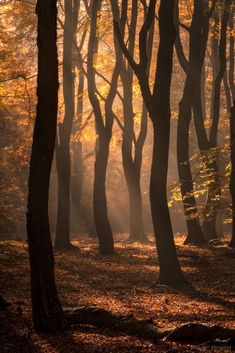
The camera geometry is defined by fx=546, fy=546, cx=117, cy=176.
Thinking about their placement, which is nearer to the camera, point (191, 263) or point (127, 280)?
point (127, 280)

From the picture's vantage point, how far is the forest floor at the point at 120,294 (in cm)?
742

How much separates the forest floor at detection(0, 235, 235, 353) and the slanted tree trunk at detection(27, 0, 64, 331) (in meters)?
0.40

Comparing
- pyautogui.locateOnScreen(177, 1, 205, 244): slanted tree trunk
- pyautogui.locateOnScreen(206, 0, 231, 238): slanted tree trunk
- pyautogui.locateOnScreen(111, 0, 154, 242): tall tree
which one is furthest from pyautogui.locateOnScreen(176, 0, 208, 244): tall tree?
pyautogui.locateOnScreen(111, 0, 154, 242): tall tree

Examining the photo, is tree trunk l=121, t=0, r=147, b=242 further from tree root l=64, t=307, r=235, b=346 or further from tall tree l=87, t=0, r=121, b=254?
tree root l=64, t=307, r=235, b=346

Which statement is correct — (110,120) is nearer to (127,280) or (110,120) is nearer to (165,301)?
(127,280)

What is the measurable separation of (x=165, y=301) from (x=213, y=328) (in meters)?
4.14

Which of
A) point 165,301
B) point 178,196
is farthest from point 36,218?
point 178,196

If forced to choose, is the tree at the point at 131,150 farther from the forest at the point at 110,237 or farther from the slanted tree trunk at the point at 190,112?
the slanted tree trunk at the point at 190,112

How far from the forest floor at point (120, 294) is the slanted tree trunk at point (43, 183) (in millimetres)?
396

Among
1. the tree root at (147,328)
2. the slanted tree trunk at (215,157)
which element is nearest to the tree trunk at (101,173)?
the slanted tree trunk at (215,157)

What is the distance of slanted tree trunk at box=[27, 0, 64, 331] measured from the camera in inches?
312

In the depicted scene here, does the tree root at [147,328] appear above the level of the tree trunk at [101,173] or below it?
below

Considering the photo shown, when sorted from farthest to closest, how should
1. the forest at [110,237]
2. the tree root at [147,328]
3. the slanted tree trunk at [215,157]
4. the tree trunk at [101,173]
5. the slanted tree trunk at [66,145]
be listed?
1. the slanted tree trunk at [66,145]
2. the tree trunk at [101,173]
3. the slanted tree trunk at [215,157]
4. the forest at [110,237]
5. the tree root at [147,328]

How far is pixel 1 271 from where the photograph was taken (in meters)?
14.2
